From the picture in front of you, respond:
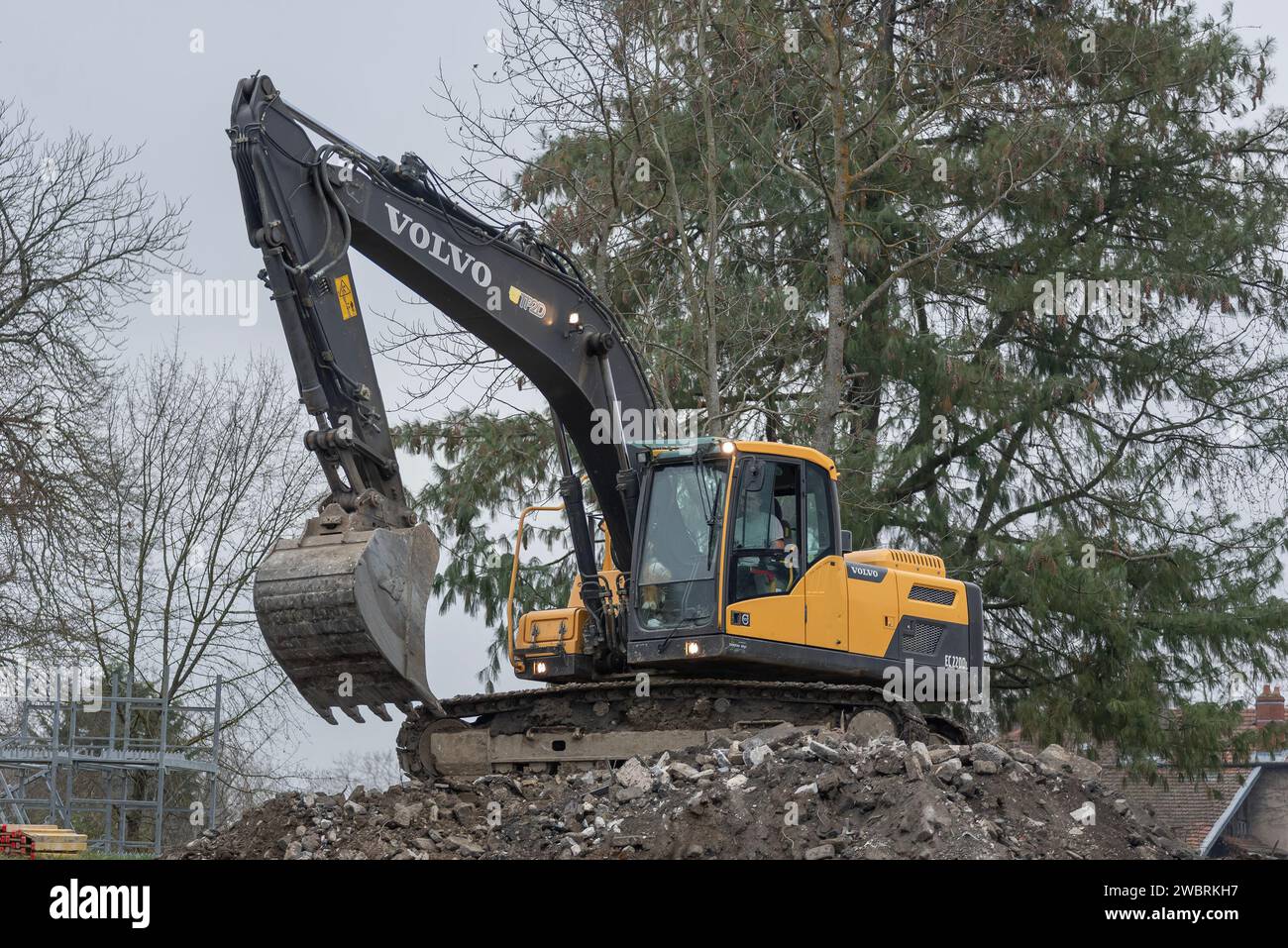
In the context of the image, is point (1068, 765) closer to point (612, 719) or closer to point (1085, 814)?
point (1085, 814)

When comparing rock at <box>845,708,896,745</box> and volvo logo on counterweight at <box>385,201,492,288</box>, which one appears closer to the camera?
volvo logo on counterweight at <box>385,201,492,288</box>

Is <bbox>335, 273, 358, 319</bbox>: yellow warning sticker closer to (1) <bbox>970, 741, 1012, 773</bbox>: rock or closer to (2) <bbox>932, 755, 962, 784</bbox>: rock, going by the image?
(2) <bbox>932, 755, 962, 784</bbox>: rock

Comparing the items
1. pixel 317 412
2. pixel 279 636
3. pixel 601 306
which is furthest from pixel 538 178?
pixel 279 636

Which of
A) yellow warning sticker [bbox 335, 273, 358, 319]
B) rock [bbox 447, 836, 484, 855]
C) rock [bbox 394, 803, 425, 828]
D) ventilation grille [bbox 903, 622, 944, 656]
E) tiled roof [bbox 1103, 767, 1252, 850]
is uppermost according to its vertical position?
yellow warning sticker [bbox 335, 273, 358, 319]

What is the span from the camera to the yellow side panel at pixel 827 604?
11203 millimetres

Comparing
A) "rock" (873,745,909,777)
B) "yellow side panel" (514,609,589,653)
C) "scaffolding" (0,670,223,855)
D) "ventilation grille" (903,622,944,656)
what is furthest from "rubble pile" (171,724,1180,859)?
"scaffolding" (0,670,223,855)

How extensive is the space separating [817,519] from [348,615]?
4088 mm

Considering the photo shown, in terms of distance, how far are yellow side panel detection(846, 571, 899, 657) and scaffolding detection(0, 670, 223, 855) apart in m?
7.58

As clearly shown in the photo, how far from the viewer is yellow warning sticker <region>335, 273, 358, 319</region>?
9.68m

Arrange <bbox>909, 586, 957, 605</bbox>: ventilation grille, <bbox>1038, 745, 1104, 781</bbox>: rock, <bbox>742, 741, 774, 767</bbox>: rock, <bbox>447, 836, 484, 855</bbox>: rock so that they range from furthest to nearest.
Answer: <bbox>909, 586, 957, 605</bbox>: ventilation grille → <bbox>1038, 745, 1104, 781</bbox>: rock → <bbox>742, 741, 774, 767</bbox>: rock → <bbox>447, 836, 484, 855</bbox>: rock

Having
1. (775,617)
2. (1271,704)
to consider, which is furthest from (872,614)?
(1271,704)

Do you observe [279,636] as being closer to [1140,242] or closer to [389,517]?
[389,517]

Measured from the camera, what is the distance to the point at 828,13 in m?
17.1

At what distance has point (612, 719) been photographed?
11367mm
